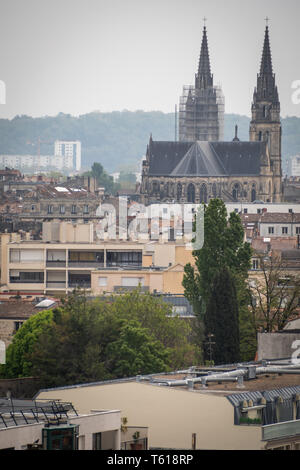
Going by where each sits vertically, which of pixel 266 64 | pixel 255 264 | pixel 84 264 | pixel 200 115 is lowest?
pixel 84 264

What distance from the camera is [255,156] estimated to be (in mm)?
154625

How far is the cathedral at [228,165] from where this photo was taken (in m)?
153

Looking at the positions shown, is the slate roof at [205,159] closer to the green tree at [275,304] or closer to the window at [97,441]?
the green tree at [275,304]

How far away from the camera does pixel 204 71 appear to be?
593ft

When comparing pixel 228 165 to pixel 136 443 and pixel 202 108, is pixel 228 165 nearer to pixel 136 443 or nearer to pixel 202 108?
pixel 202 108

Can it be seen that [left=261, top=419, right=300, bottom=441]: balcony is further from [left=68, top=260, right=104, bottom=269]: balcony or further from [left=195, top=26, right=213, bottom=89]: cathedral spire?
[left=195, top=26, right=213, bottom=89]: cathedral spire

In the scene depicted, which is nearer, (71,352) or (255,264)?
(71,352)

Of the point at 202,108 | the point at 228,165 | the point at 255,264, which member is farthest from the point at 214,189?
the point at 255,264

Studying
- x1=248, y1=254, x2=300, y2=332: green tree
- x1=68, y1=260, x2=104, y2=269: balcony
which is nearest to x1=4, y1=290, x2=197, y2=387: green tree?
x1=248, y1=254, x2=300, y2=332: green tree

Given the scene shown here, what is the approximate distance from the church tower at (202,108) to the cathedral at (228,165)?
18867 millimetres

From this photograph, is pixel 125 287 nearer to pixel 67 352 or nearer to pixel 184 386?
pixel 67 352

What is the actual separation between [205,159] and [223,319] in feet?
392

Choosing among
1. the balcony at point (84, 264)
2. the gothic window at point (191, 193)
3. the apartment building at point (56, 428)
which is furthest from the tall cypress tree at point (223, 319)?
the gothic window at point (191, 193)
